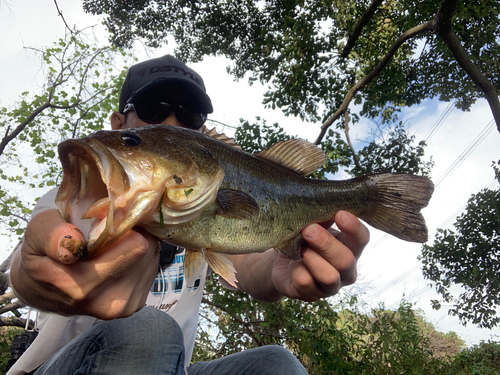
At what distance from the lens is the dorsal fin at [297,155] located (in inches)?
80.8

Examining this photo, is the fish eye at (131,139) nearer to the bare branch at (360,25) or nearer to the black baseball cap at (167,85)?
the black baseball cap at (167,85)

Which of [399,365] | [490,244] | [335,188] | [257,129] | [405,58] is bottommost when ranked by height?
[399,365]

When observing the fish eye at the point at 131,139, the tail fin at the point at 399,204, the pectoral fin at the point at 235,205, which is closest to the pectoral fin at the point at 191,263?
the pectoral fin at the point at 235,205

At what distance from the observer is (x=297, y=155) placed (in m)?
2.11

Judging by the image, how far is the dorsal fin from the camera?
2.05 metres

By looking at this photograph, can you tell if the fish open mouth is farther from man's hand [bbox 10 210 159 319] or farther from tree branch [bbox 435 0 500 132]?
tree branch [bbox 435 0 500 132]

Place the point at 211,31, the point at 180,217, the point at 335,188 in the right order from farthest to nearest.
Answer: the point at 211,31 → the point at 335,188 → the point at 180,217

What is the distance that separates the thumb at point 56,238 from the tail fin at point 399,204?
5.53 ft

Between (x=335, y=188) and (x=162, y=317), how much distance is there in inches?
53.7

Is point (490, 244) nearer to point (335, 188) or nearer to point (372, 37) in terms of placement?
point (372, 37)

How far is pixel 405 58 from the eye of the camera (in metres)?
9.15

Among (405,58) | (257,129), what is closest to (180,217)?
(257,129)

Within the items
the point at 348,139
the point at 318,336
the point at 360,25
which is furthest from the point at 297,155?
the point at 360,25

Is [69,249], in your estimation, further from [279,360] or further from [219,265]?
[279,360]
